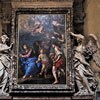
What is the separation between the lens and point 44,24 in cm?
1211

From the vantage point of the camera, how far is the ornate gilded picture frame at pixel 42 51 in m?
11.6

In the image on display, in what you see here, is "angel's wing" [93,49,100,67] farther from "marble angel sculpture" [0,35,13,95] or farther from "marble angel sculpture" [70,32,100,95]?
"marble angel sculpture" [0,35,13,95]

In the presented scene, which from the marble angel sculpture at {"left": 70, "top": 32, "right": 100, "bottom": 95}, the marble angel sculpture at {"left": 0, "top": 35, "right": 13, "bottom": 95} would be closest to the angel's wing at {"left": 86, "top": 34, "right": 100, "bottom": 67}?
the marble angel sculpture at {"left": 70, "top": 32, "right": 100, "bottom": 95}

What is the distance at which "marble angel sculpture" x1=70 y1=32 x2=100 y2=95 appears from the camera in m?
11.6

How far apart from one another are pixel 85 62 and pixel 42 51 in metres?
1.17

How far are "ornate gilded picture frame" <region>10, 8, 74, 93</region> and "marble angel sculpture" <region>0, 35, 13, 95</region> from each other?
0.19m

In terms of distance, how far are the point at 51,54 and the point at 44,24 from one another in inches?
33.7

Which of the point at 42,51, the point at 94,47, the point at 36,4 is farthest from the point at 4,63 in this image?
the point at 94,47

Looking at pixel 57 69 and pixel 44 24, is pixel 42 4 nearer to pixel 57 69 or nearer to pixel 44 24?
pixel 44 24

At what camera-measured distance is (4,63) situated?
1188 cm

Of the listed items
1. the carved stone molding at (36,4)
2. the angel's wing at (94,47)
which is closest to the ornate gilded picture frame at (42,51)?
the carved stone molding at (36,4)

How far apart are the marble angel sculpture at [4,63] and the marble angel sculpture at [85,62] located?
1.76 metres

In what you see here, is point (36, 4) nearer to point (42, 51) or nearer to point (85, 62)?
point (42, 51)

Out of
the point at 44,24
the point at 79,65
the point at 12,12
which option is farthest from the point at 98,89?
the point at 12,12
